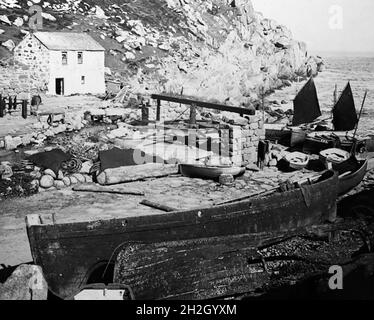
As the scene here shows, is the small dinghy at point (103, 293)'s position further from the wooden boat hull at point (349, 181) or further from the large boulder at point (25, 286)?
the wooden boat hull at point (349, 181)

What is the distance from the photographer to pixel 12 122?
81.3 feet

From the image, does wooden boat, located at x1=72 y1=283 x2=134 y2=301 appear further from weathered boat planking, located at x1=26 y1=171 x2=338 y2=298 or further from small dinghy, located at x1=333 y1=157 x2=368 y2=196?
small dinghy, located at x1=333 y1=157 x2=368 y2=196

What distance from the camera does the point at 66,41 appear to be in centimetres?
3912

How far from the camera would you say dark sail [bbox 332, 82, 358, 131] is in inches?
1247

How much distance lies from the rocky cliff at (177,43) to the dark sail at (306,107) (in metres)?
8.45

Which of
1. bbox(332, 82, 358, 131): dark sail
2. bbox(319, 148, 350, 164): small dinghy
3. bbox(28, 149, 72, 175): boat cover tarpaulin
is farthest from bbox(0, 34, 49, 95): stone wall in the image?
bbox(319, 148, 350, 164): small dinghy

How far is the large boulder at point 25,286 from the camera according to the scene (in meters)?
7.52

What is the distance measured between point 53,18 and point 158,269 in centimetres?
4569

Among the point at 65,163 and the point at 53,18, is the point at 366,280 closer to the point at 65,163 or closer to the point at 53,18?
the point at 65,163

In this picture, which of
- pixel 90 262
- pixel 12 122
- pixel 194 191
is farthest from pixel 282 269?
pixel 12 122

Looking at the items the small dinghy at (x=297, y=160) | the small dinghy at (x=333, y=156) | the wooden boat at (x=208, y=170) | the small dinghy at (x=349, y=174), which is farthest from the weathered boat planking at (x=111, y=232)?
the small dinghy at (x=333, y=156)

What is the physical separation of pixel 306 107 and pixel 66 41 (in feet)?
68.1

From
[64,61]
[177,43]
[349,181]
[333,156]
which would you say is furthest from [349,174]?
[177,43]

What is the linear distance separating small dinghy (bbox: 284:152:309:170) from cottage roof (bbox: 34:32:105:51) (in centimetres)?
2490
